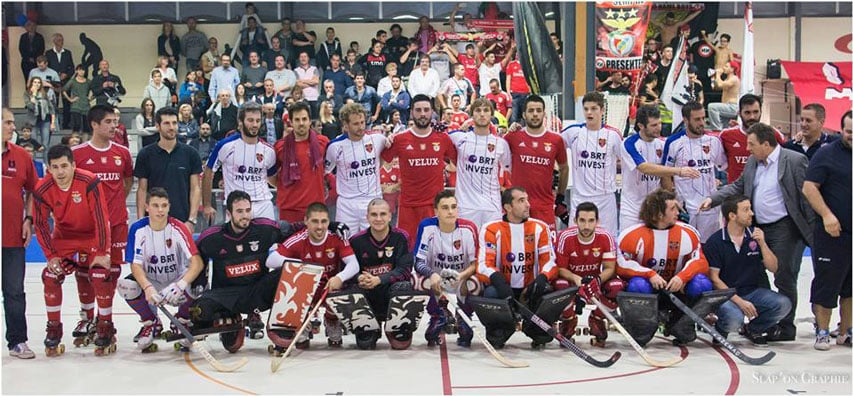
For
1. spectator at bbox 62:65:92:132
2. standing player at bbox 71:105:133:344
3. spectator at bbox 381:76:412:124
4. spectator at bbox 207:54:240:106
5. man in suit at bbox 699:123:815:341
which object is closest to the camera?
man in suit at bbox 699:123:815:341

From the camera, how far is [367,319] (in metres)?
6.91

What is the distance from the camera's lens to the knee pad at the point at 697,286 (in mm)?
6891

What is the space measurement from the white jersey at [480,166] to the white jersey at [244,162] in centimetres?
167

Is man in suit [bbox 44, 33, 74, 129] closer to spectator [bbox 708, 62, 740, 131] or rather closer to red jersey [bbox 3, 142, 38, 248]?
spectator [bbox 708, 62, 740, 131]

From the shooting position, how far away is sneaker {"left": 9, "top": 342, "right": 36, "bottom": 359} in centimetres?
675

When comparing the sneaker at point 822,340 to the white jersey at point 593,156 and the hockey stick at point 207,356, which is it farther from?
the hockey stick at point 207,356

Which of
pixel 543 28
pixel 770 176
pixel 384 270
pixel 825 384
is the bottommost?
pixel 825 384

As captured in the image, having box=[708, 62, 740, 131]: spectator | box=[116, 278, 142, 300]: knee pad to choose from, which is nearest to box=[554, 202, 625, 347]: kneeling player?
box=[116, 278, 142, 300]: knee pad

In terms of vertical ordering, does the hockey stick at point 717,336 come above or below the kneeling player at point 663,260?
below

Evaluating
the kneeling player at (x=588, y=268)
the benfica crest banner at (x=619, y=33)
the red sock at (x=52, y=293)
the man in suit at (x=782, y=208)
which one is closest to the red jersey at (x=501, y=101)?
the benfica crest banner at (x=619, y=33)

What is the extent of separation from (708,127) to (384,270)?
10480 millimetres

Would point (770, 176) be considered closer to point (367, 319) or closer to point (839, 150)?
point (839, 150)

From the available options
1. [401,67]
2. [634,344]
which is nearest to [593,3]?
[634,344]

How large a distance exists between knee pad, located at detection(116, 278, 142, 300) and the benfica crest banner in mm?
6316
